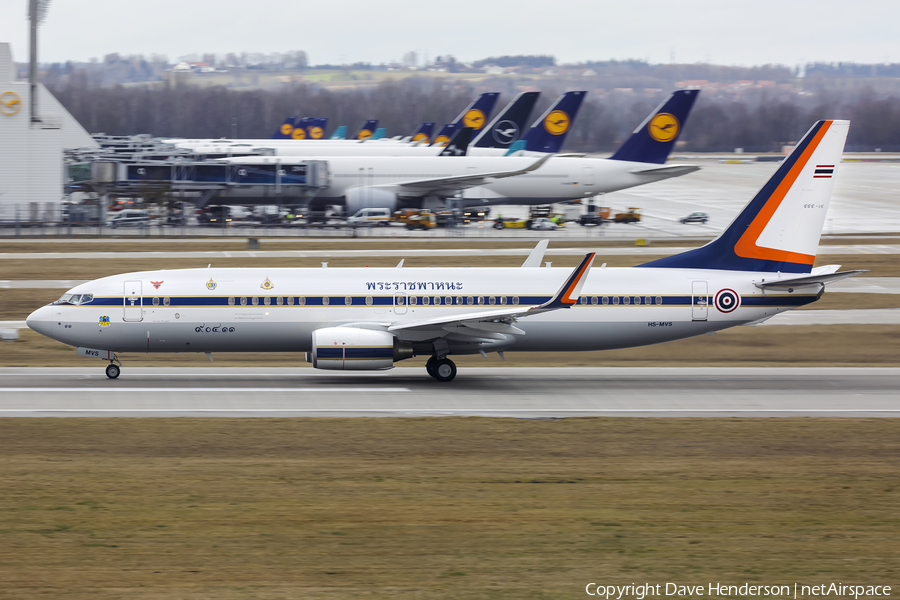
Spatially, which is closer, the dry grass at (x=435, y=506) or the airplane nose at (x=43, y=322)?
the dry grass at (x=435, y=506)

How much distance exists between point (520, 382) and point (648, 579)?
17189 mm

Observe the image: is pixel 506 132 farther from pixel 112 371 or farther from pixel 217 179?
pixel 112 371

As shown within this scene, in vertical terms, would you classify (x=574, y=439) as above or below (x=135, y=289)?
below

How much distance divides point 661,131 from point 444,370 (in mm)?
59618

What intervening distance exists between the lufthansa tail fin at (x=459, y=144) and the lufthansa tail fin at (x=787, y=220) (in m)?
61.0

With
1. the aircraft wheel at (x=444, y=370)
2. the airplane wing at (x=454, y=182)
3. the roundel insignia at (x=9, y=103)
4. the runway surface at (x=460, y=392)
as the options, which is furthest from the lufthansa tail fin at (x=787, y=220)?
the roundel insignia at (x=9, y=103)

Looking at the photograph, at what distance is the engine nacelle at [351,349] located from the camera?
94.6 feet

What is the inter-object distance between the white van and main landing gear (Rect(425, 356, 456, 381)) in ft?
172

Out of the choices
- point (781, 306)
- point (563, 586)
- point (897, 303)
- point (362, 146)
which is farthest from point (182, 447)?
point (362, 146)

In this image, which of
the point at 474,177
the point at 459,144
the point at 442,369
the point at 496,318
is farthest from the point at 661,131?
the point at 496,318

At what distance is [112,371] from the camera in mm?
30531

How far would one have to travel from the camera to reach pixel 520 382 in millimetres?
31047

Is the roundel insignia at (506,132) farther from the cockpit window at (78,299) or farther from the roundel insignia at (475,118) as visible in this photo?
the cockpit window at (78,299)

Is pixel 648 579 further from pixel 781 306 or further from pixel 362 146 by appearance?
pixel 362 146
